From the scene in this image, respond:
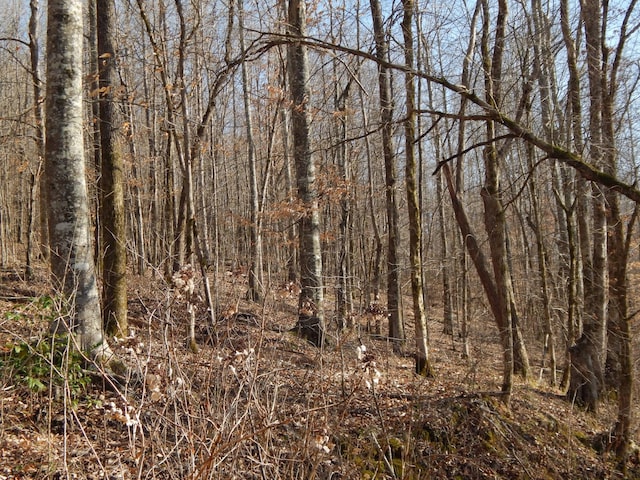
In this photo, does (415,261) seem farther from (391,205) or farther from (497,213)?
(391,205)

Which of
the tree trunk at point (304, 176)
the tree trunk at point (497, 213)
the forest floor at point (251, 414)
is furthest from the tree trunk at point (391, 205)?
the forest floor at point (251, 414)

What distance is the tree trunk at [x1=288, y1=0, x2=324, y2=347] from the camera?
25.3ft

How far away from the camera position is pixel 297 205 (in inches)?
307

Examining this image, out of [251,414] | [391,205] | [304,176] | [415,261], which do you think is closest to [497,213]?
[415,261]

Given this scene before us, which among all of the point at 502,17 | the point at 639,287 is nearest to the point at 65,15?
the point at 502,17

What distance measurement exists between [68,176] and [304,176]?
166 inches

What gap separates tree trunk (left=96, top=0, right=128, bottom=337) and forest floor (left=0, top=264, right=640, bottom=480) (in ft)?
2.66

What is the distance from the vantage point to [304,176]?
810cm

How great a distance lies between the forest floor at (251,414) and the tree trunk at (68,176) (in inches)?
11.7

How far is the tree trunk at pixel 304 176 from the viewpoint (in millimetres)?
7727

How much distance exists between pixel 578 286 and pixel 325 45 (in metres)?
10.3

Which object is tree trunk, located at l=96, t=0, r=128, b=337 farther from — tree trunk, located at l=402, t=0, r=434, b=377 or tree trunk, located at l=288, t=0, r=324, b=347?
tree trunk, located at l=402, t=0, r=434, b=377

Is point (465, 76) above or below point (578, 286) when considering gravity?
above

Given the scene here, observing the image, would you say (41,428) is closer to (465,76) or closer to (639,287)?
(465,76)
